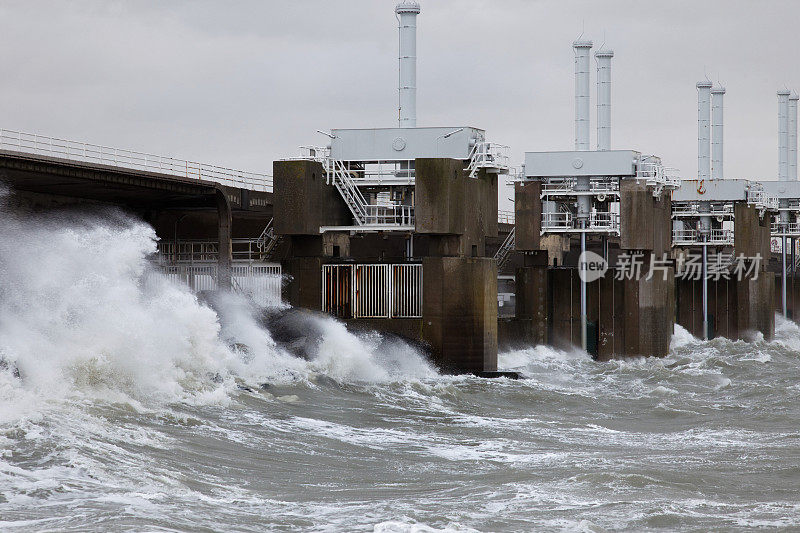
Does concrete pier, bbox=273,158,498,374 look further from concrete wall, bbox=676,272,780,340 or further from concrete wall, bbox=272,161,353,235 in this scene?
concrete wall, bbox=676,272,780,340

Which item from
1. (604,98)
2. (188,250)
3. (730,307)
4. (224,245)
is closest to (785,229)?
(730,307)

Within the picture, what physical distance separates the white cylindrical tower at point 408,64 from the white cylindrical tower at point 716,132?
32328mm

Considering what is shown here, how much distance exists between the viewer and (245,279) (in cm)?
3378

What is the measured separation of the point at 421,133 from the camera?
32938 millimetres

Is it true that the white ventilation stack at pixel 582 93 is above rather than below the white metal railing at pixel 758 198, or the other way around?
above

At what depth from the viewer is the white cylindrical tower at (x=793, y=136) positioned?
69.2m

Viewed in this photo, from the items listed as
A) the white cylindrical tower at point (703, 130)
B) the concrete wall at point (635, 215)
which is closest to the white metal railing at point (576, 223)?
the concrete wall at point (635, 215)

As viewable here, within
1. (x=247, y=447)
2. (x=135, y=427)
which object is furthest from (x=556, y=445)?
(x=135, y=427)

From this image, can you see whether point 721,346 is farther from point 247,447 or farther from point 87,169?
point 247,447

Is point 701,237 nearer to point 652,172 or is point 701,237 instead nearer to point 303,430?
point 652,172

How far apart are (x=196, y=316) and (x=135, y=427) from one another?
7.34 m

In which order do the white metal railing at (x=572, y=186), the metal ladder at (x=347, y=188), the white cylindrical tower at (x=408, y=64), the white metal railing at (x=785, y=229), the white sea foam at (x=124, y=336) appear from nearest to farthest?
the white sea foam at (x=124, y=336) < the metal ladder at (x=347, y=188) < the white cylindrical tower at (x=408, y=64) < the white metal railing at (x=572, y=186) < the white metal railing at (x=785, y=229)

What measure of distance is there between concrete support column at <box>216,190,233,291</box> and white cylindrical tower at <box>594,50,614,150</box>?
21205 millimetres

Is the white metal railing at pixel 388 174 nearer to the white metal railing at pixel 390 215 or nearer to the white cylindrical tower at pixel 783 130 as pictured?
the white metal railing at pixel 390 215
